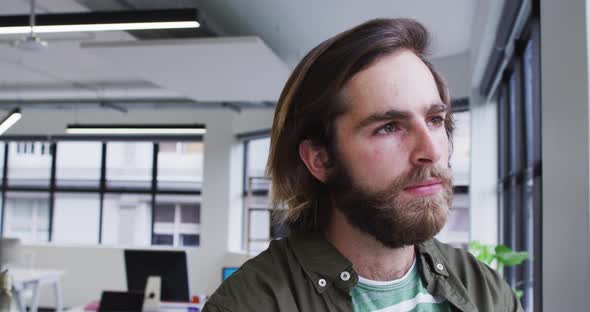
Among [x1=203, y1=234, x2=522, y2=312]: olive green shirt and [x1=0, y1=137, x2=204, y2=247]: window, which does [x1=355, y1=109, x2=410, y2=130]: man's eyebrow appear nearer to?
[x1=203, y1=234, x2=522, y2=312]: olive green shirt

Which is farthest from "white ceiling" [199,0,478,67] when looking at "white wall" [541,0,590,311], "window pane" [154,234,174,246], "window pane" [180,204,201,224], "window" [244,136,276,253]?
"window pane" [154,234,174,246]

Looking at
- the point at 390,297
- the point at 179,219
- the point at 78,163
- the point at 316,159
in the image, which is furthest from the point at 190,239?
the point at 390,297

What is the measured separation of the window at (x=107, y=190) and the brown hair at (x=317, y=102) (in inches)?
311

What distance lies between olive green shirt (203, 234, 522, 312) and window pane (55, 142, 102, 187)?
8.89 m

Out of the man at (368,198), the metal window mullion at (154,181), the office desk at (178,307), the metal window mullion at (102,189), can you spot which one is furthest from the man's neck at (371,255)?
the metal window mullion at (102,189)

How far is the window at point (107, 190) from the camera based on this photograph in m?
9.16

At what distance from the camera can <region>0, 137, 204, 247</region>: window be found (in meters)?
9.16

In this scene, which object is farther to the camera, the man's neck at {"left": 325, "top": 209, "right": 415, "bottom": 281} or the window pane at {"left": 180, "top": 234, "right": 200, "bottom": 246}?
the window pane at {"left": 180, "top": 234, "right": 200, "bottom": 246}

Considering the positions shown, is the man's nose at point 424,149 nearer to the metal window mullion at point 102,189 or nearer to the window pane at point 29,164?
the metal window mullion at point 102,189

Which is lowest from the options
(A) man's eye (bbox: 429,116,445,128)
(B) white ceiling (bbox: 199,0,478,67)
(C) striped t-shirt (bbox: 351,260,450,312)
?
(C) striped t-shirt (bbox: 351,260,450,312)

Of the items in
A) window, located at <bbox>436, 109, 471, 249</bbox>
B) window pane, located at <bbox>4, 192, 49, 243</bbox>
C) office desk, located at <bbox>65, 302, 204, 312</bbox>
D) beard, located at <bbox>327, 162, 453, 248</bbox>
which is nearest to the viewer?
beard, located at <bbox>327, 162, 453, 248</bbox>

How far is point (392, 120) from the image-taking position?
1019mm

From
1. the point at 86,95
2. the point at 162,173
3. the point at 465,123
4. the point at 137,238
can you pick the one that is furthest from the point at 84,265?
the point at 465,123

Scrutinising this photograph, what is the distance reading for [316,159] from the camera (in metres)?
1.17
